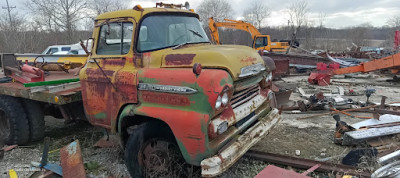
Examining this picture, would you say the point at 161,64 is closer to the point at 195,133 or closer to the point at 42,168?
the point at 195,133

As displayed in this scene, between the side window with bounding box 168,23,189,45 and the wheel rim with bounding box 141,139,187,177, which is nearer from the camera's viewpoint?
the wheel rim with bounding box 141,139,187,177

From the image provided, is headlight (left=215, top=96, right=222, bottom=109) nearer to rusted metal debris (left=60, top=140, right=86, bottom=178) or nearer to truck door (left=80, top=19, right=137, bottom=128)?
truck door (left=80, top=19, right=137, bottom=128)

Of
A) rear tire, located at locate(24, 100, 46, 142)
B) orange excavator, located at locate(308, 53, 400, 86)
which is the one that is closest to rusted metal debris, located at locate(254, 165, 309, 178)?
rear tire, located at locate(24, 100, 46, 142)

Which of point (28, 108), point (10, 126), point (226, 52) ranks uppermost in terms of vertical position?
point (226, 52)

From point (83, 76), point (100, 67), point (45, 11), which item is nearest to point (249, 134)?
point (100, 67)

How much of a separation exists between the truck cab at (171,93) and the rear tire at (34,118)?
1.75 metres

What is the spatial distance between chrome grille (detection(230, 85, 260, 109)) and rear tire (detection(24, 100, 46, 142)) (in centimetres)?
395

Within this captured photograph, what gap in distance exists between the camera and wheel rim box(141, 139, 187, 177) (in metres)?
3.54

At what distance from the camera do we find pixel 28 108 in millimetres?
5211

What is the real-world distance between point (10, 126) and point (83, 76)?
2185 millimetres

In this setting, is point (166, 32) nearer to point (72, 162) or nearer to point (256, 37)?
point (72, 162)

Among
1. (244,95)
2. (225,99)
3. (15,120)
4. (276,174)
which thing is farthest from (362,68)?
(15,120)

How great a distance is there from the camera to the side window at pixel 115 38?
3885 millimetres

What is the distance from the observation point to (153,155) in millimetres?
3578
